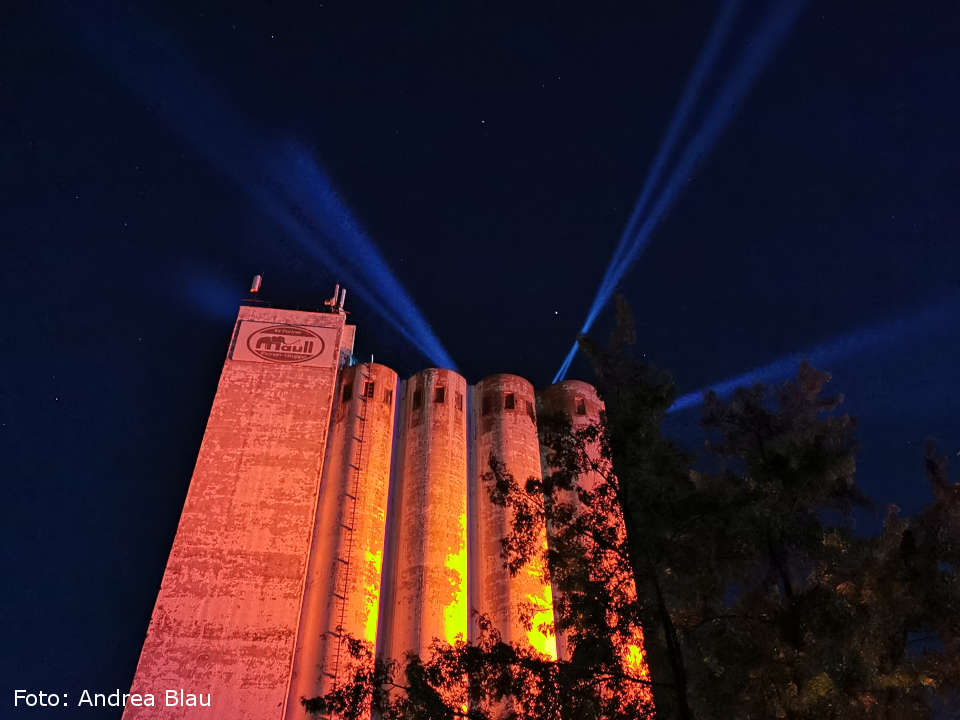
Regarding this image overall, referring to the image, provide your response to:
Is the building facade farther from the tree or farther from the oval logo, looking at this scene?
the tree

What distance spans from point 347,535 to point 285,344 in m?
9.02

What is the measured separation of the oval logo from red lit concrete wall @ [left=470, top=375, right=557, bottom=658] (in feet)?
25.2

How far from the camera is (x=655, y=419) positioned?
45.5 ft

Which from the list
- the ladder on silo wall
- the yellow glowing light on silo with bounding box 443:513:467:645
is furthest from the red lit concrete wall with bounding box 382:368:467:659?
the ladder on silo wall

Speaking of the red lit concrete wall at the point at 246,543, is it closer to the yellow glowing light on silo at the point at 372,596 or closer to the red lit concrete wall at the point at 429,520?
the yellow glowing light on silo at the point at 372,596

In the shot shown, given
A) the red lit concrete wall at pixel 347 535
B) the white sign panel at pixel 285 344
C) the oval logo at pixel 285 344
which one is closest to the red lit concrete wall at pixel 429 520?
the red lit concrete wall at pixel 347 535

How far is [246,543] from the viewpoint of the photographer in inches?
1030

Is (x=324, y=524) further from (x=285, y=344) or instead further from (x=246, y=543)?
(x=285, y=344)

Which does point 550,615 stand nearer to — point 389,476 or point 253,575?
point 389,476

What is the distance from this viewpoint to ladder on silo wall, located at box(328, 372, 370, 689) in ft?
83.5

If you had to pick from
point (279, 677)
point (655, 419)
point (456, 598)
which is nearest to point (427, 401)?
point (456, 598)

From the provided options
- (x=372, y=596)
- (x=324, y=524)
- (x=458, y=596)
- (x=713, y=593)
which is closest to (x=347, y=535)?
(x=324, y=524)

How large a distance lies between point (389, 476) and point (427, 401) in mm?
3683

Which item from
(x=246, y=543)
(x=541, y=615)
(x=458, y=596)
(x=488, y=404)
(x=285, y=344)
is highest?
(x=285, y=344)
